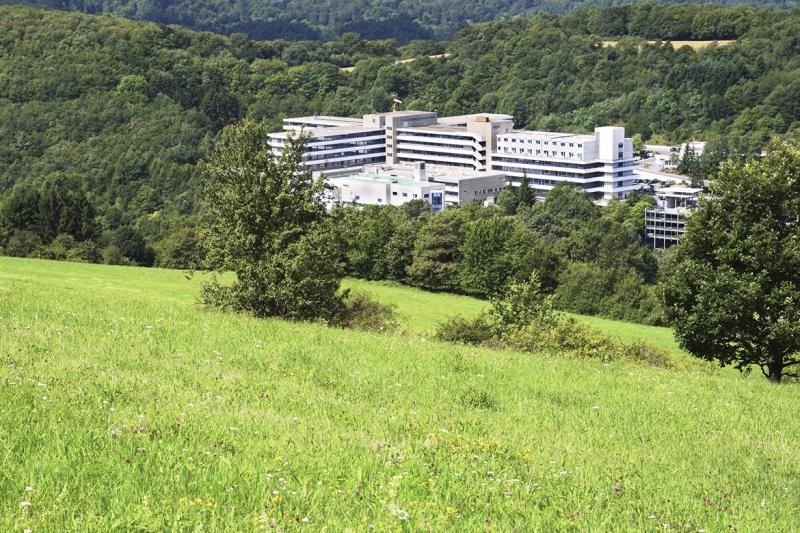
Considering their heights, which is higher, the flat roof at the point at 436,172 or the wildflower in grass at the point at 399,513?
the flat roof at the point at 436,172

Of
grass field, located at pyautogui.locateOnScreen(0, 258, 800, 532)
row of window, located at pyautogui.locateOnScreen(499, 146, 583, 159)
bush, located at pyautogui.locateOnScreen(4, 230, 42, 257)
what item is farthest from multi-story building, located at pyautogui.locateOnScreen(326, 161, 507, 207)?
grass field, located at pyautogui.locateOnScreen(0, 258, 800, 532)

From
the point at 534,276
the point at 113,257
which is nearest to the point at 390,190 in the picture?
the point at 113,257

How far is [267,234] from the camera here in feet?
90.9

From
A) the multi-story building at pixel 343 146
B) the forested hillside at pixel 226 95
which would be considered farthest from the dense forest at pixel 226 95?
the multi-story building at pixel 343 146

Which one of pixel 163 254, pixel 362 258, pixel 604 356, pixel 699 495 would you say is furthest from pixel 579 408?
pixel 163 254

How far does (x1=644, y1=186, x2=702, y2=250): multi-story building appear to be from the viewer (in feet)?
351

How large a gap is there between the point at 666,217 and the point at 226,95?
83629 millimetres

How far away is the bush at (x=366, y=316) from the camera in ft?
93.7

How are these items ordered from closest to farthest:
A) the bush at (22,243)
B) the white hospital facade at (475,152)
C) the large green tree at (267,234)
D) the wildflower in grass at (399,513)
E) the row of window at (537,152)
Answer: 1. the wildflower in grass at (399,513)
2. the large green tree at (267,234)
3. the bush at (22,243)
4. the white hospital facade at (475,152)
5. the row of window at (537,152)

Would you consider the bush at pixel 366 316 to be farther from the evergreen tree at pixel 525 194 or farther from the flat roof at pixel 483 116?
the flat roof at pixel 483 116

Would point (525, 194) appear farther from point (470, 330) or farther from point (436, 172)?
point (470, 330)

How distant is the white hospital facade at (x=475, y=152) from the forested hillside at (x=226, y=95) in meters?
14.2

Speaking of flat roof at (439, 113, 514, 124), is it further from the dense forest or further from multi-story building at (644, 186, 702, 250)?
multi-story building at (644, 186, 702, 250)

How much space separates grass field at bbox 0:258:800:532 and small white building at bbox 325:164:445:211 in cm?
9836
